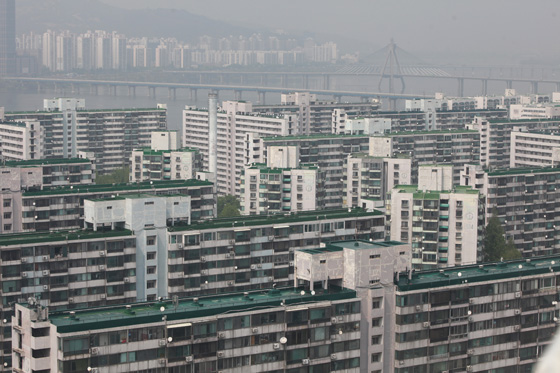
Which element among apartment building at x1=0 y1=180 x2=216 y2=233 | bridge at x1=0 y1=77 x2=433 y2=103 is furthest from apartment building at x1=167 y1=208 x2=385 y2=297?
bridge at x1=0 y1=77 x2=433 y2=103

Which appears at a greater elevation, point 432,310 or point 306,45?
point 306,45

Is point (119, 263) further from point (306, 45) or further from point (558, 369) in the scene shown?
point (306, 45)

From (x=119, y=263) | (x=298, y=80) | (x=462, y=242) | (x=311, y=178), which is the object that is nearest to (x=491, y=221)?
(x=462, y=242)

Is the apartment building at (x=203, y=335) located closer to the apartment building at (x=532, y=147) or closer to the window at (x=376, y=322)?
the window at (x=376, y=322)

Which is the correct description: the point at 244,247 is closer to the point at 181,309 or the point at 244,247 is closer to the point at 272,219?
the point at 272,219

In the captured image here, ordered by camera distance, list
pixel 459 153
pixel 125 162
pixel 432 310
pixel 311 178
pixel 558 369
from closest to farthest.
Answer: pixel 558 369, pixel 432 310, pixel 311 178, pixel 459 153, pixel 125 162

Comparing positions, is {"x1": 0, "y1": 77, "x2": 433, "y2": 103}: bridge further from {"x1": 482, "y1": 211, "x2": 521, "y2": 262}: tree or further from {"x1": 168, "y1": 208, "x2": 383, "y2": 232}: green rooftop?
{"x1": 168, "y1": 208, "x2": 383, "y2": 232}: green rooftop
